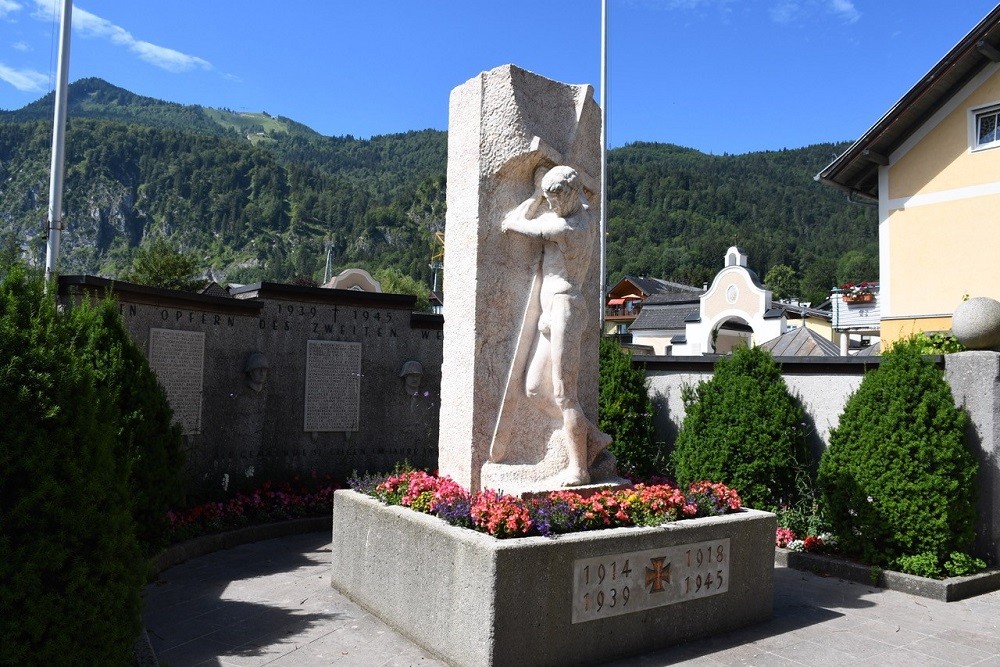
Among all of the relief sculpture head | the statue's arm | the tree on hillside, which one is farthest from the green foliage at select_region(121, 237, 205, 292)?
the tree on hillside

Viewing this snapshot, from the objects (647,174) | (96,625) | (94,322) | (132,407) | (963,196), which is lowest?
(96,625)

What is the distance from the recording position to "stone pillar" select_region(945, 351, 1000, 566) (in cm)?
660

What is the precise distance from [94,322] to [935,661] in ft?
20.9

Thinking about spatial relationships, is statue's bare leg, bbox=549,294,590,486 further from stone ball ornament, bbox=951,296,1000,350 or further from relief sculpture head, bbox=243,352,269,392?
relief sculpture head, bbox=243,352,269,392

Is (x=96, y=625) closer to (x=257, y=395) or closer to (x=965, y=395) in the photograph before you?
(x=257, y=395)

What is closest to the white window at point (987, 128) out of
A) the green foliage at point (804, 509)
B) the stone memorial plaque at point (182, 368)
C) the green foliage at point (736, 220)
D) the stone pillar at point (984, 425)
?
the stone pillar at point (984, 425)

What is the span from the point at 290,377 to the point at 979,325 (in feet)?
23.3

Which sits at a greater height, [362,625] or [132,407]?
[132,407]

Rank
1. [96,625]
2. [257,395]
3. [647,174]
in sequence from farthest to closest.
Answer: [647,174] → [257,395] → [96,625]

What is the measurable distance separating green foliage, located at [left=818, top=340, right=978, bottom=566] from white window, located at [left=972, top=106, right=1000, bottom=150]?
10.4 metres

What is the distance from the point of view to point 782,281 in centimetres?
7062

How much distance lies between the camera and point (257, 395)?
8727 mm

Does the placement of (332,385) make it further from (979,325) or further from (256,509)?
(979,325)

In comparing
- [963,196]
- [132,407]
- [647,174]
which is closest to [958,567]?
[132,407]
